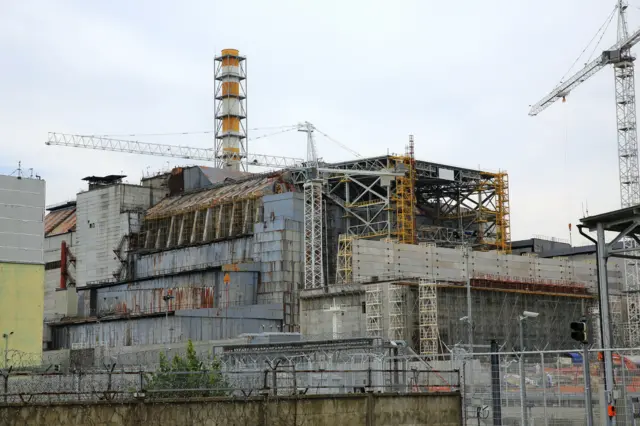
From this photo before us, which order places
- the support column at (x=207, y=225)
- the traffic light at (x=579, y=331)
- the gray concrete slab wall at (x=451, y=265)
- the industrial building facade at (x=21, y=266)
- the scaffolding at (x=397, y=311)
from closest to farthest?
the traffic light at (x=579, y=331), the industrial building facade at (x=21, y=266), the scaffolding at (x=397, y=311), the gray concrete slab wall at (x=451, y=265), the support column at (x=207, y=225)

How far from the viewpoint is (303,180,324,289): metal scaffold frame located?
387 feet

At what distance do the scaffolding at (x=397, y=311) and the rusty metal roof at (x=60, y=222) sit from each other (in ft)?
217

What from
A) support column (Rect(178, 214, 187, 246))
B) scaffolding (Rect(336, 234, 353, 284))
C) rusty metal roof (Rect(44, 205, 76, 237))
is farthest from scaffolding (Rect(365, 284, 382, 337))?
rusty metal roof (Rect(44, 205, 76, 237))

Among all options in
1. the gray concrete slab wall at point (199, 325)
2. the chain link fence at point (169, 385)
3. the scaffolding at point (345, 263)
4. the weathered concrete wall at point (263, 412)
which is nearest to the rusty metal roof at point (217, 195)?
the scaffolding at point (345, 263)

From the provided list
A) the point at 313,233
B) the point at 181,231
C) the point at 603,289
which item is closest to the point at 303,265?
the point at 313,233

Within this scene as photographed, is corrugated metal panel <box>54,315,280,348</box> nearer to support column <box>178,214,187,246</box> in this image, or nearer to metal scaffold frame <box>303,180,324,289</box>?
metal scaffold frame <box>303,180,324,289</box>

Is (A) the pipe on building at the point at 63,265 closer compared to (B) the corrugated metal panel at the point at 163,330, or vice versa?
(B) the corrugated metal panel at the point at 163,330

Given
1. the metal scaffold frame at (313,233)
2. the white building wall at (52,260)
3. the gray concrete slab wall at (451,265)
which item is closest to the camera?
the gray concrete slab wall at (451,265)

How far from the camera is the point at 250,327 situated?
4550 inches

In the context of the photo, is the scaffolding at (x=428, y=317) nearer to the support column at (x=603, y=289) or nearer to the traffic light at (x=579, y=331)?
the support column at (x=603, y=289)

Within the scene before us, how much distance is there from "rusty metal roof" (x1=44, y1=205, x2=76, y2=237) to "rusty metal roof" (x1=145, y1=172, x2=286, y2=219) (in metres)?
18.8

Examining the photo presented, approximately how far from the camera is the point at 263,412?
33.8m

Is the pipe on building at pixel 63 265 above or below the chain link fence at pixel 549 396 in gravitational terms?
above

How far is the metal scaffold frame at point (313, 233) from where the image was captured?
4641 inches
